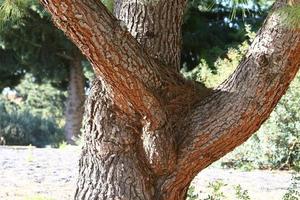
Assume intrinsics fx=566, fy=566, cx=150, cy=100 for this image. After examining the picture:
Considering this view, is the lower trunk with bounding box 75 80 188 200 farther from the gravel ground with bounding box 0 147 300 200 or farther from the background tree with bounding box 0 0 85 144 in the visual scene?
the background tree with bounding box 0 0 85 144

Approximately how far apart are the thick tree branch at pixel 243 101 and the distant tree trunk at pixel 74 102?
326 inches

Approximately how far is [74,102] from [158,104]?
8.55m

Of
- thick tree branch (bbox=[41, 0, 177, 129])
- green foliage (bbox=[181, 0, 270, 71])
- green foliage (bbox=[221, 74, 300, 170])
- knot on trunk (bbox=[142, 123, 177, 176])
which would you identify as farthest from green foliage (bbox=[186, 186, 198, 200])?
green foliage (bbox=[181, 0, 270, 71])

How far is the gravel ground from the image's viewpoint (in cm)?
442

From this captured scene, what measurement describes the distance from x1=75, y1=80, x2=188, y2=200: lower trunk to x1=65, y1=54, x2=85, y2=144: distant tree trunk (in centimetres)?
815

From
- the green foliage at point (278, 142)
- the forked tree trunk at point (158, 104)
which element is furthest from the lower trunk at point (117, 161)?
the green foliage at point (278, 142)

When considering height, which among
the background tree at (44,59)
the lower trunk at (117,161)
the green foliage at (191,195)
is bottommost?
the green foliage at (191,195)

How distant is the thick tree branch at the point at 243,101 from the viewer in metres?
2.08

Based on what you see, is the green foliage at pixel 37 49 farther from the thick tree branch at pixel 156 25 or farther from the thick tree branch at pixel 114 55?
the thick tree branch at pixel 114 55

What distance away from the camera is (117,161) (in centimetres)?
231

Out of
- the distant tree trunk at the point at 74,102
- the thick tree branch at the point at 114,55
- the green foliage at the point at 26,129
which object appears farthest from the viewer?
the green foliage at the point at 26,129

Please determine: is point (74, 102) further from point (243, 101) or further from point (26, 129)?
point (243, 101)

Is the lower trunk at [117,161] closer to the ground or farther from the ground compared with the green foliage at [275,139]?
closer to the ground

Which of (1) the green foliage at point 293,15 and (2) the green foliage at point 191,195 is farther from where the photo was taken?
(2) the green foliage at point 191,195
